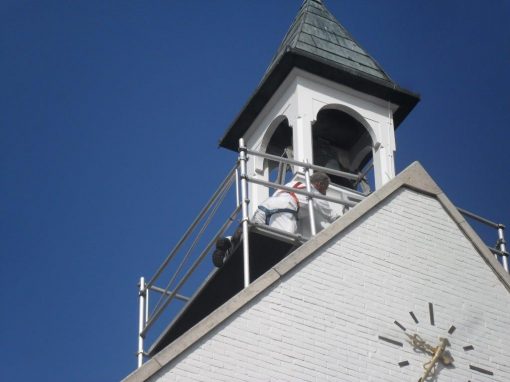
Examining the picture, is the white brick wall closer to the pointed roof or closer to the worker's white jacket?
the worker's white jacket

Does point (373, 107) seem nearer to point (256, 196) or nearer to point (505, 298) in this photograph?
point (256, 196)

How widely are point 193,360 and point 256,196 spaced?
6777 mm

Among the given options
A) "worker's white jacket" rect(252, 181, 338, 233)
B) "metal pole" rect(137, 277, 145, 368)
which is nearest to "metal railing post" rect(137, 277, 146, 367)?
"metal pole" rect(137, 277, 145, 368)

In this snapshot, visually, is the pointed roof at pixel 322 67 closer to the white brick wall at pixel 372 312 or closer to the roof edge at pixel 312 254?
the roof edge at pixel 312 254

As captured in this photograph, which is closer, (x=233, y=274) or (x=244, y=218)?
(x=244, y=218)

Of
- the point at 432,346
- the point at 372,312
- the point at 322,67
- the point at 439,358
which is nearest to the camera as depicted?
the point at 439,358

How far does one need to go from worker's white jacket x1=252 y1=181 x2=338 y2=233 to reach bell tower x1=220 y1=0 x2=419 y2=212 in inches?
83.0

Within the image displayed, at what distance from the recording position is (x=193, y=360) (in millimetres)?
20547

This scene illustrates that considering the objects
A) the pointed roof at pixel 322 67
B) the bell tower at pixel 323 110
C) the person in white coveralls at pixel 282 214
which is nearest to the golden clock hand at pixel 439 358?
the person in white coveralls at pixel 282 214

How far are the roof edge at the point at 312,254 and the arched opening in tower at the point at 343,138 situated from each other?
446cm

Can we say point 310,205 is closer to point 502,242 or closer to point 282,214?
point 282,214

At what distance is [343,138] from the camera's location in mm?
28188

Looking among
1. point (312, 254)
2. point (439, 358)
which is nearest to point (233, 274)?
point (312, 254)

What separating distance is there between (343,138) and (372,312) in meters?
6.80
